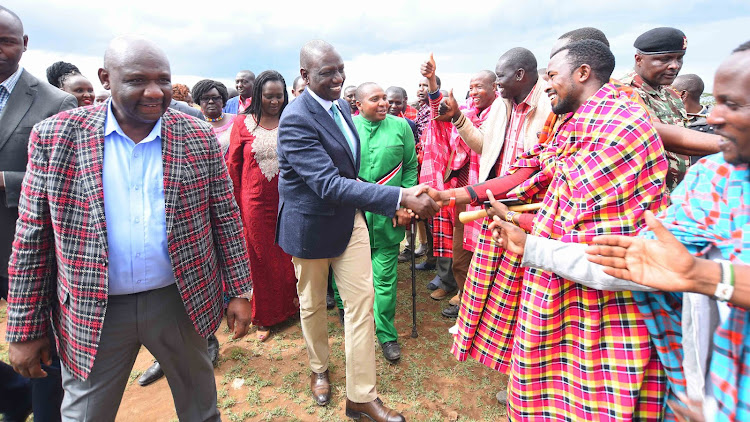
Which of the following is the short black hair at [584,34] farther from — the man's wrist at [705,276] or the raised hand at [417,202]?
the man's wrist at [705,276]

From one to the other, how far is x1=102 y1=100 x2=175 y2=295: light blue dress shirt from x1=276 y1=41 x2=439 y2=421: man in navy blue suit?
95cm

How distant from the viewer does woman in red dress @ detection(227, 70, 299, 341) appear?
12.8 feet

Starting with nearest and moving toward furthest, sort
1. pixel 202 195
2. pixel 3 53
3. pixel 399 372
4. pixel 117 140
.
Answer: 1. pixel 117 140
2. pixel 202 195
3. pixel 3 53
4. pixel 399 372

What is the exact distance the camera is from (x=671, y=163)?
10.1 feet

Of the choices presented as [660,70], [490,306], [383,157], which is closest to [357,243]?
[490,306]

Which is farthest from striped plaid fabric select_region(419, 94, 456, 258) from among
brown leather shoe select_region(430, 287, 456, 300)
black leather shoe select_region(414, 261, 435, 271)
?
black leather shoe select_region(414, 261, 435, 271)

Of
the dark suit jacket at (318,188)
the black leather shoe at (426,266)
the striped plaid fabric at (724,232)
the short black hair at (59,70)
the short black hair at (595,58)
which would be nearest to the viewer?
the striped plaid fabric at (724,232)

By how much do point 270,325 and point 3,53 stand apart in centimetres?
294

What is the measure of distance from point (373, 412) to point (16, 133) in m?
2.61

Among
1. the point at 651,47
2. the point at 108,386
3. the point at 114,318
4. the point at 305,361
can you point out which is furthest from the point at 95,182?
the point at 651,47

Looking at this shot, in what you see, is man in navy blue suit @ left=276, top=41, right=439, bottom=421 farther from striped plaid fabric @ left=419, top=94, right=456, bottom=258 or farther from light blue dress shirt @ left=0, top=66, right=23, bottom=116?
striped plaid fabric @ left=419, top=94, right=456, bottom=258

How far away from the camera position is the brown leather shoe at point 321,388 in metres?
3.05

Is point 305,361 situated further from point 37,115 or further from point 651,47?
point 651,47

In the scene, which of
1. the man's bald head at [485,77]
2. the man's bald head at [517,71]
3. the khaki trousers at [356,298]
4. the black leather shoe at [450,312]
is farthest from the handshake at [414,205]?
the man's bald head at [485,77]
